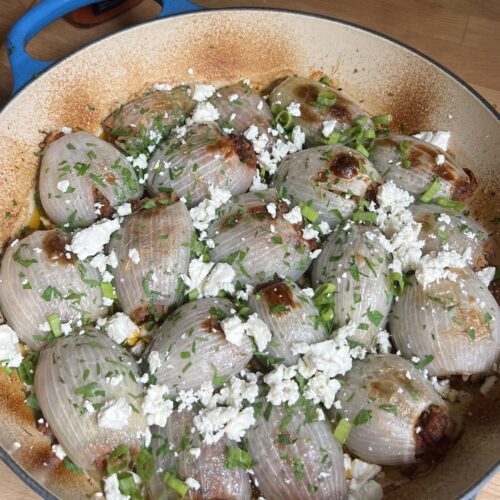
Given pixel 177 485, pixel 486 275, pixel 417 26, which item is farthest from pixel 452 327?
pixel 417 26

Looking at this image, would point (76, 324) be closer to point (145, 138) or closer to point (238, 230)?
point (238, 230)

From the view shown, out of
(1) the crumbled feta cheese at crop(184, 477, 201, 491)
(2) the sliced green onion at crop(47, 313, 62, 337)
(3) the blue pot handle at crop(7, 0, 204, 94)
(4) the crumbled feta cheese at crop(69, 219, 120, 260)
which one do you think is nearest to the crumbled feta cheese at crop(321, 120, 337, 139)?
(4) the crumbled feta cheese at crop(69, 219, 120, 260)

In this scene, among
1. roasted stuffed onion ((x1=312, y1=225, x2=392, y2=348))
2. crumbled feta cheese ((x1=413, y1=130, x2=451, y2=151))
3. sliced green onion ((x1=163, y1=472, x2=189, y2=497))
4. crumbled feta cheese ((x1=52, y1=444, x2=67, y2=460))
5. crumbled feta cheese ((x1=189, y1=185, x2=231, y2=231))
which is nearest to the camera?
sliced green onion ((x1=163, y1=472, x2=189, y2=497))

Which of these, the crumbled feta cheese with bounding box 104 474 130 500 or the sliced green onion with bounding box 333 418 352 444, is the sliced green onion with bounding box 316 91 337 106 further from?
the crumbled feta cheese with bounding box 104 474 130 500

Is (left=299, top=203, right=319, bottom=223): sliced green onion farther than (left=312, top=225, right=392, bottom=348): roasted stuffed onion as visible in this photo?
Yes

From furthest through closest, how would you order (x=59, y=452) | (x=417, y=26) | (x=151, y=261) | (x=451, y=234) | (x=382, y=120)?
(x=417, y=26), (x=382, y=120), (x=451, y=234), (x=151, y=261), (x=59, y=452)

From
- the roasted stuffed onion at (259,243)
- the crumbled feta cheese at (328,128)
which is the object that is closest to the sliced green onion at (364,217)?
the roasted stuffed onion at (259,243)

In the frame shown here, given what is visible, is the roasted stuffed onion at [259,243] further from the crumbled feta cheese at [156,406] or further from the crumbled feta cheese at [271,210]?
the crumbled feta cheese at [156,406]

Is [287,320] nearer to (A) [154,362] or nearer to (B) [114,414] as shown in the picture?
(A) [154,362]
